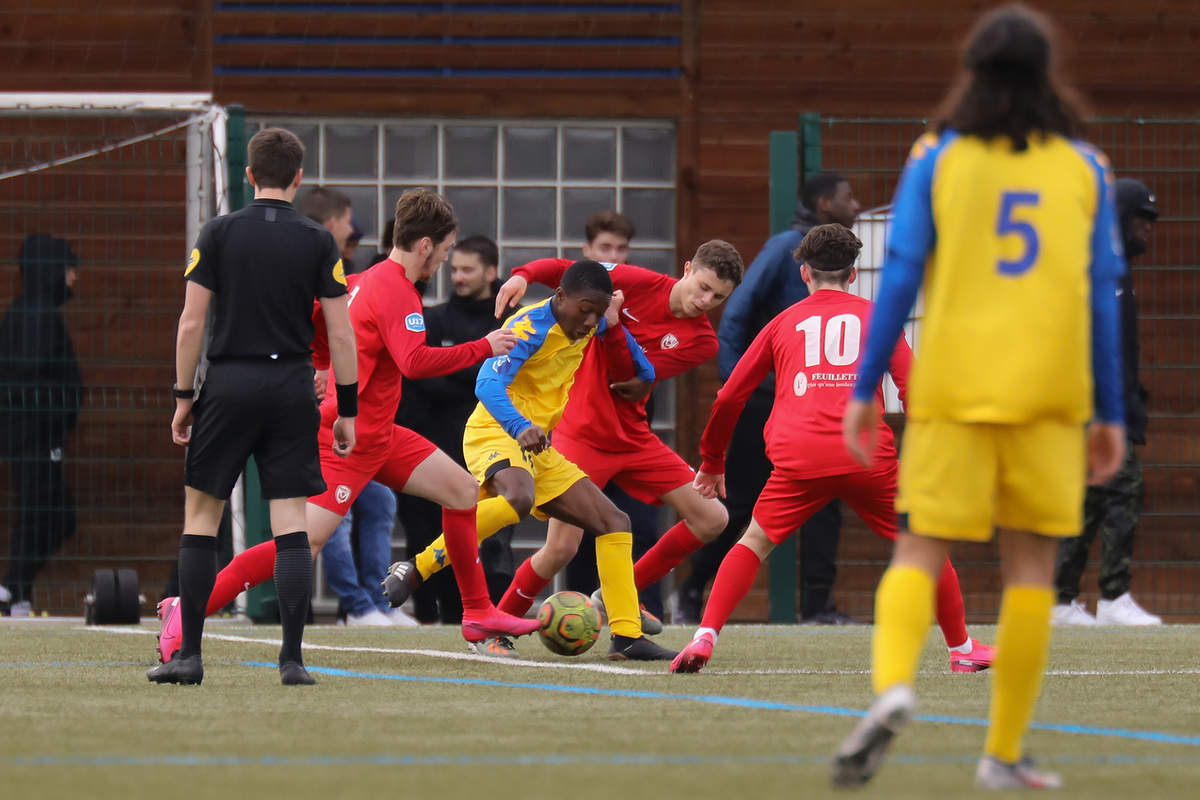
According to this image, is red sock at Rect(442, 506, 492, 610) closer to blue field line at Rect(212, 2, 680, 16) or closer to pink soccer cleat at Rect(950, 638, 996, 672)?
pink soccer cleat at Rect(950, 638, 996, 672)

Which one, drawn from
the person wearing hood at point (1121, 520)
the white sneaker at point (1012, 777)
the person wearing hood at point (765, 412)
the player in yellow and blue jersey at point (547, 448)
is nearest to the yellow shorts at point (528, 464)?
the player in yellow and blue jersey at point (547, 448)

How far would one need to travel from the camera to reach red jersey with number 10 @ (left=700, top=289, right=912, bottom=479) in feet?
22.2

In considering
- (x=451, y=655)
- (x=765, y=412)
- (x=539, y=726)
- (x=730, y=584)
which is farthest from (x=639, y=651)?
(x=765, y=412)

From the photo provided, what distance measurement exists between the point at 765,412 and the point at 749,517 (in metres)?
0.54

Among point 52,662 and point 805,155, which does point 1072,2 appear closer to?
point 805,155

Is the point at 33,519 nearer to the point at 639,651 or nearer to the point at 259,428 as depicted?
the point at 639,651

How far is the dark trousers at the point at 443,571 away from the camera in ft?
32.5

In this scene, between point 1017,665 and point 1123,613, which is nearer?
point 1017,665

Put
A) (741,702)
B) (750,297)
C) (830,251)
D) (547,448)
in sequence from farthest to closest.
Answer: (750,297)
(547,448)
(830,251)
(741,702)

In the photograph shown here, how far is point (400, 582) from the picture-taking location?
765cm

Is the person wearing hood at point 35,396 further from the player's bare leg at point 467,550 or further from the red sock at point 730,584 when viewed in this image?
the red sock at point 730,584

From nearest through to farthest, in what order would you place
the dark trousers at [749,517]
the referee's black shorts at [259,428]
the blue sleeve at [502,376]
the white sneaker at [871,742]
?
the white sneaker at [871,742] < the referee's black shorts at [259,428] < the blue sleeve at [502,376] < the dark trousers at [749,517]

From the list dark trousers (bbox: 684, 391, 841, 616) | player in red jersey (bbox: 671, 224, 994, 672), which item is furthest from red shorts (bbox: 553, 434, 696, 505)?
dark trousers (bbox: 684, 391, 841, 616)

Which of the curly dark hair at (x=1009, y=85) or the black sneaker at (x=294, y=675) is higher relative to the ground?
the curly dark hair at (x=1009, y=85)
